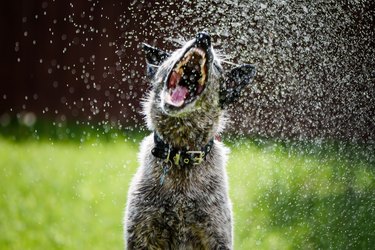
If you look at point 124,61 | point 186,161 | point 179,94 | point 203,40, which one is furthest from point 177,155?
point 124,61

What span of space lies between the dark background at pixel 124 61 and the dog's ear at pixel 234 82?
496 cm

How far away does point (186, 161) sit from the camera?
3691mm

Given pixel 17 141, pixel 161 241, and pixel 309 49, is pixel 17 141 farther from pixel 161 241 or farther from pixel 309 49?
pixel 161 241

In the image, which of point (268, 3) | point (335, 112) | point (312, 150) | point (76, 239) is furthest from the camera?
point (335, 112)

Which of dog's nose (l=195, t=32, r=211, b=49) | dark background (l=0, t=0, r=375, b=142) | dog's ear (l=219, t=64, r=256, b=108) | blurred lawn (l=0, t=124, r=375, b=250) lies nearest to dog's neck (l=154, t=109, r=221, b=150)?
dog's ear (l=219, t=64, r=256, b=108)

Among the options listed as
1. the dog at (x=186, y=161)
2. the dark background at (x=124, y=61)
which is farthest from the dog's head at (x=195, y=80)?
the dark background at (x=124, y=61)

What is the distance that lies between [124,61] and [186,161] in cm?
561

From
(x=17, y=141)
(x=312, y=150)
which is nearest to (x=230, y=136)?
Answer: (x=312, y=150)

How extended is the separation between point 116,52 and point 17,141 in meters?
1.94

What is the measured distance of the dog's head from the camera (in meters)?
3.46

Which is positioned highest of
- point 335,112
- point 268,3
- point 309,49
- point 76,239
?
point 268,3

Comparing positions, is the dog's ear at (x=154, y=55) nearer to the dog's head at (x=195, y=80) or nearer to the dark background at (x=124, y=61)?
the dog's head at (x=195, y=80)

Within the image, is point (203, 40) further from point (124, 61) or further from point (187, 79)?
point (124, 61)

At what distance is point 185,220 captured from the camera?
142 inches
